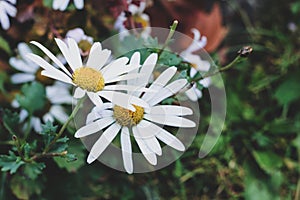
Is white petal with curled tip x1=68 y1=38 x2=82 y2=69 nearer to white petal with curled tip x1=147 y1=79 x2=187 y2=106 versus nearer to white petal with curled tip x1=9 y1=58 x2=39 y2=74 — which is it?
white petal with curled tip x1=147 y1=79 x2=187 y2=106

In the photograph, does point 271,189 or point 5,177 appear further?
point 271,189

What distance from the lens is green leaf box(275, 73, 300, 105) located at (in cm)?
125

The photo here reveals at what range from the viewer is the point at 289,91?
1257 millimetres

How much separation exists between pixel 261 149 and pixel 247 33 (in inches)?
13.9

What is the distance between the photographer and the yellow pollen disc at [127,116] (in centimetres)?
73

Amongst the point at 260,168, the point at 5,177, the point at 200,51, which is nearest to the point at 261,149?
the point at 260,168

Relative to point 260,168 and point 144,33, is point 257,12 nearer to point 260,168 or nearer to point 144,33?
point 260,168

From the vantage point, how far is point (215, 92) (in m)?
1.22

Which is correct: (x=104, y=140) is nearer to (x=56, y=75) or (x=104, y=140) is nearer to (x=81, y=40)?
(x=56, y=75)

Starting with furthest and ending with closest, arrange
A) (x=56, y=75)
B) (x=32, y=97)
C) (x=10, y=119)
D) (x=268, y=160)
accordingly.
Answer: (x=268, y=160) → (x=32, y=97) → (x=10, y=119) → (x=56, y=75)

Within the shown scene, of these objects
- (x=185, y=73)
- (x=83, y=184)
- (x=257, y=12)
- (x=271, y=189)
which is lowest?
(x=271, y=189)

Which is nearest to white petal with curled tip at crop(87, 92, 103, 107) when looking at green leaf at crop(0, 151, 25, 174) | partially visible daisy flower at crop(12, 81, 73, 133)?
green leaf at crop(0, 151, 25, 174)

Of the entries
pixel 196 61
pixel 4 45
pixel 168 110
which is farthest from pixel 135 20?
pixel 168 110

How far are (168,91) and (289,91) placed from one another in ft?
1.85
